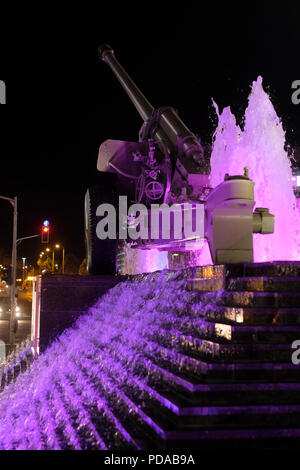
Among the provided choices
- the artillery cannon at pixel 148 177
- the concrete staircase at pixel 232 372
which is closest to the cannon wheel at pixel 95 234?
the artillery cannon at pixel 148 177

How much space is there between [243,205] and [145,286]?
6.08ft

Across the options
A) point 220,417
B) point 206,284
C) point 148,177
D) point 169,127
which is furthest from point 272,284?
point 169,127

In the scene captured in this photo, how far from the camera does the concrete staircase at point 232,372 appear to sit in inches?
137

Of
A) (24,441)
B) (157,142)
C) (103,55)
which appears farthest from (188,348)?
(103,55)

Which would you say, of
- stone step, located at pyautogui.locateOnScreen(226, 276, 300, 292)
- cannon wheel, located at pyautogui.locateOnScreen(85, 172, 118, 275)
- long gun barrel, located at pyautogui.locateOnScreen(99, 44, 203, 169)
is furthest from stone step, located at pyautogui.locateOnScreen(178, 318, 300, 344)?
cannon wheel, located at pyautogui.locateOnScreen(85, 172, 118, 275)

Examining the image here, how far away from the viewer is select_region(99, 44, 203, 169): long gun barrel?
347 inches

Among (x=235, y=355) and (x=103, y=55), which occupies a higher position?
(x=103, y=55)

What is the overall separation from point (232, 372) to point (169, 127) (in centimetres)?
640

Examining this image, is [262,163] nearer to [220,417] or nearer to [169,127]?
[169,127]

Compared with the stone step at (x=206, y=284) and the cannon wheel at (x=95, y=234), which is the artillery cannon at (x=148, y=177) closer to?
the cannon wheel at (x=95, y=234)

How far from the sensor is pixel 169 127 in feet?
30.8

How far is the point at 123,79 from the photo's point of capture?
1164 centimetres

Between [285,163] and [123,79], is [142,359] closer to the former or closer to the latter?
[123,79]

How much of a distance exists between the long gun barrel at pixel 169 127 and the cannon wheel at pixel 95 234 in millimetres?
1274
